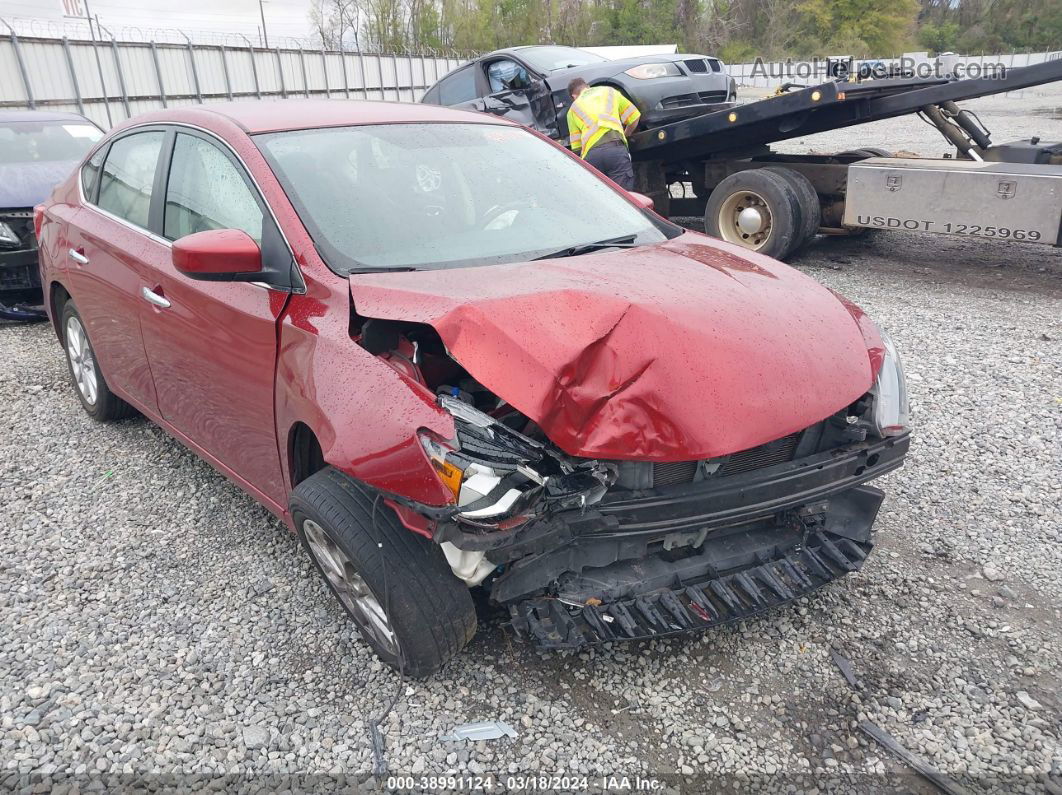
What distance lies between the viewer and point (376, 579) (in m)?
2.38

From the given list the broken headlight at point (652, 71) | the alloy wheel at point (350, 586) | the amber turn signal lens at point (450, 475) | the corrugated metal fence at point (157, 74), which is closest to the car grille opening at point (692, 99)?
the broken headlight at point (652, 71)

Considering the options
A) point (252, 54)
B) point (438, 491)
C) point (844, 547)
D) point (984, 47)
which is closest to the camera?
point (438, 491)

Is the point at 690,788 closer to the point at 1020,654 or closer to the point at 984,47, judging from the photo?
the point at 1020,654

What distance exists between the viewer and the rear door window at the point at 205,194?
3.00 m

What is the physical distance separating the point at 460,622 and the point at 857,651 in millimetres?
1372

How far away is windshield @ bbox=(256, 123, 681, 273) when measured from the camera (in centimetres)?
289

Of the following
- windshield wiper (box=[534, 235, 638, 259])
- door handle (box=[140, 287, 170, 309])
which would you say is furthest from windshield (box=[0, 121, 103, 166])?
windshield wiper (box=[534, 235, 638, 259])

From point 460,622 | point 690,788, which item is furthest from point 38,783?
point 690,788

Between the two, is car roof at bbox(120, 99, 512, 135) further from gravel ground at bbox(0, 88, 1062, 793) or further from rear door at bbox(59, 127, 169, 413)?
gravel ground at bbox(0, 88, 1062, 793)

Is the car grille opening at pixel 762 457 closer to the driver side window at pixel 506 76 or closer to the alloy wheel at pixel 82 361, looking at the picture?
the alloy wheel at pixel 82 361

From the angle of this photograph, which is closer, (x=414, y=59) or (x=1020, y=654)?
(x=1020, y=654)

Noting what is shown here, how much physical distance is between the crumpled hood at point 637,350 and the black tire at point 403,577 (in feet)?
1.77

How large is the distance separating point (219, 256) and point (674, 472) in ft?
5.37

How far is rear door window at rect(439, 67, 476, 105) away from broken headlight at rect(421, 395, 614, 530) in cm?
879
